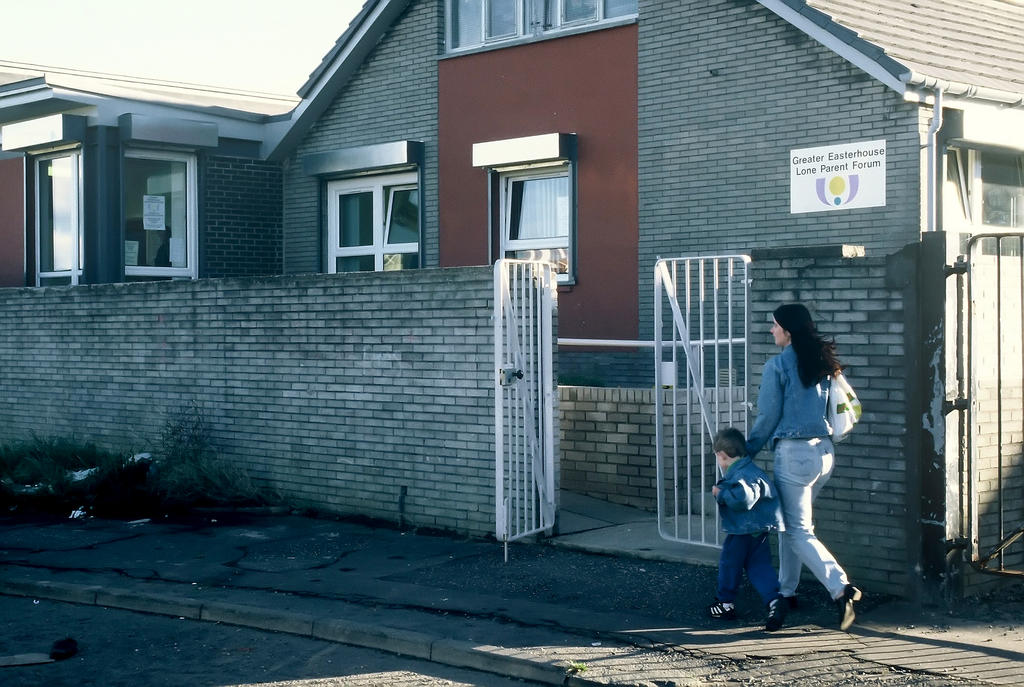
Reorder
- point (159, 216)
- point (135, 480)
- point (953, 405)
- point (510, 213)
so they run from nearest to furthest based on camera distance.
A: 1. point (953, 405)
2. point (135, 480)
3. point (510, 213)
4. point (159, 216)

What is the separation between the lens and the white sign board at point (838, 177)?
11500mm

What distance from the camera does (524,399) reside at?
9109 millimetres

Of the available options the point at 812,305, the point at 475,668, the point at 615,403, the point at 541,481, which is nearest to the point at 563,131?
the point at 615,403

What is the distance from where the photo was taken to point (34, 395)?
45.0ft

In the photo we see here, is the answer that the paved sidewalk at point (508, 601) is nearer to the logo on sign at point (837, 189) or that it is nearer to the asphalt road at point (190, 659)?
the asphalt road at point (190, 659)

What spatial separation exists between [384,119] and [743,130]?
17.8 feet

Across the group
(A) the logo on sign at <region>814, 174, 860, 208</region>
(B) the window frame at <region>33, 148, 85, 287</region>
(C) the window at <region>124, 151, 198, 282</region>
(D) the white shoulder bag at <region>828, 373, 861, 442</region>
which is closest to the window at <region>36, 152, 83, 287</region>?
(B) the window frame at <region>33, 148, 85, 287</region>

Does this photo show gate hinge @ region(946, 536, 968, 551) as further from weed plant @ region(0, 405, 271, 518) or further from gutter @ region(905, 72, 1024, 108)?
weed plant @ region(0, 405, 271, 518)

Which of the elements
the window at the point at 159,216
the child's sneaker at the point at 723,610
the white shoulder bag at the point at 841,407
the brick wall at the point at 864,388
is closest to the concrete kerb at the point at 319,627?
the child's sneaker at the point at 723,610

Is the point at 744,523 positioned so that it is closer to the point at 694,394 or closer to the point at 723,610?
the point at 723,610

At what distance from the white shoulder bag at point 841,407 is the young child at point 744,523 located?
0.48 meters

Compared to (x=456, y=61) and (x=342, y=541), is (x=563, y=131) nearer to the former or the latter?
(x=456, y=61)

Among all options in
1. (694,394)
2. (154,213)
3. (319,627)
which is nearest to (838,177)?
(694,394)

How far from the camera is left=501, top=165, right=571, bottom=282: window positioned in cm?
1431
